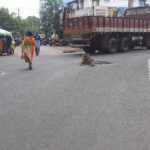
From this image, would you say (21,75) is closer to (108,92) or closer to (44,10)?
(108,92)

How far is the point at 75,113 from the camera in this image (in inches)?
310

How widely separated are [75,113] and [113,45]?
19.7 meters

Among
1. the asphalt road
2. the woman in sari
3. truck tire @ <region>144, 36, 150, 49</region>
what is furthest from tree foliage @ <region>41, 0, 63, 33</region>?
the asphalt road

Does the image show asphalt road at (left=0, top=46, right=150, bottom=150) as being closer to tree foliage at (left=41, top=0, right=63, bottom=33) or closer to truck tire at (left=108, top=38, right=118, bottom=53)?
truck tire at (left=108, top=38, right=118, bottom=53)

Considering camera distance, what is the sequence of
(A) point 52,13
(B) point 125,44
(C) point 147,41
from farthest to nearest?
(A) point 52,13
(C) point 147,41
(B) point 125,44

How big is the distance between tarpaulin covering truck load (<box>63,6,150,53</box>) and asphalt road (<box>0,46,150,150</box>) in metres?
11.8

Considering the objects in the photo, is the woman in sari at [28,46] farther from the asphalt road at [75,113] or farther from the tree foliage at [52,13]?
the tree foliage at [52,13]

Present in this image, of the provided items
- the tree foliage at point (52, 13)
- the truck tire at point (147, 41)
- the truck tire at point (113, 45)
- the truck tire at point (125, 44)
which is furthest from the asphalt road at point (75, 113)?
the tree foliage at point (52, 13)

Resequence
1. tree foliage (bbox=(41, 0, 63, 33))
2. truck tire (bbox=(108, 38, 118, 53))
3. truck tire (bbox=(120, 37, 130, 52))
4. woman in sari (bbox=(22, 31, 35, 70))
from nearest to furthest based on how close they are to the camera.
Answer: woman in sari (bbox=(22, 31, 35, 70)) < truck tire (bbox=(108, 38, 118, 53)) < truck tire (bbox=(120, 37, 130, 52)) < tree foliage (bbox=(41, 0, 63, 33))

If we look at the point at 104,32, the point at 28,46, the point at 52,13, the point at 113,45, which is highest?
the point at 52,13

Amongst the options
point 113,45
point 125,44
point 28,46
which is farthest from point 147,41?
point 28,46

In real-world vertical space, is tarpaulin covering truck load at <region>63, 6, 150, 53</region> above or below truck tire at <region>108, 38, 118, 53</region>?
above

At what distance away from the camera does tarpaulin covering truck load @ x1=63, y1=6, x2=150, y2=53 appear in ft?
82.8

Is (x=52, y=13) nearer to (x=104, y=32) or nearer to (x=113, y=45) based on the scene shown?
(x=113, y=45)
